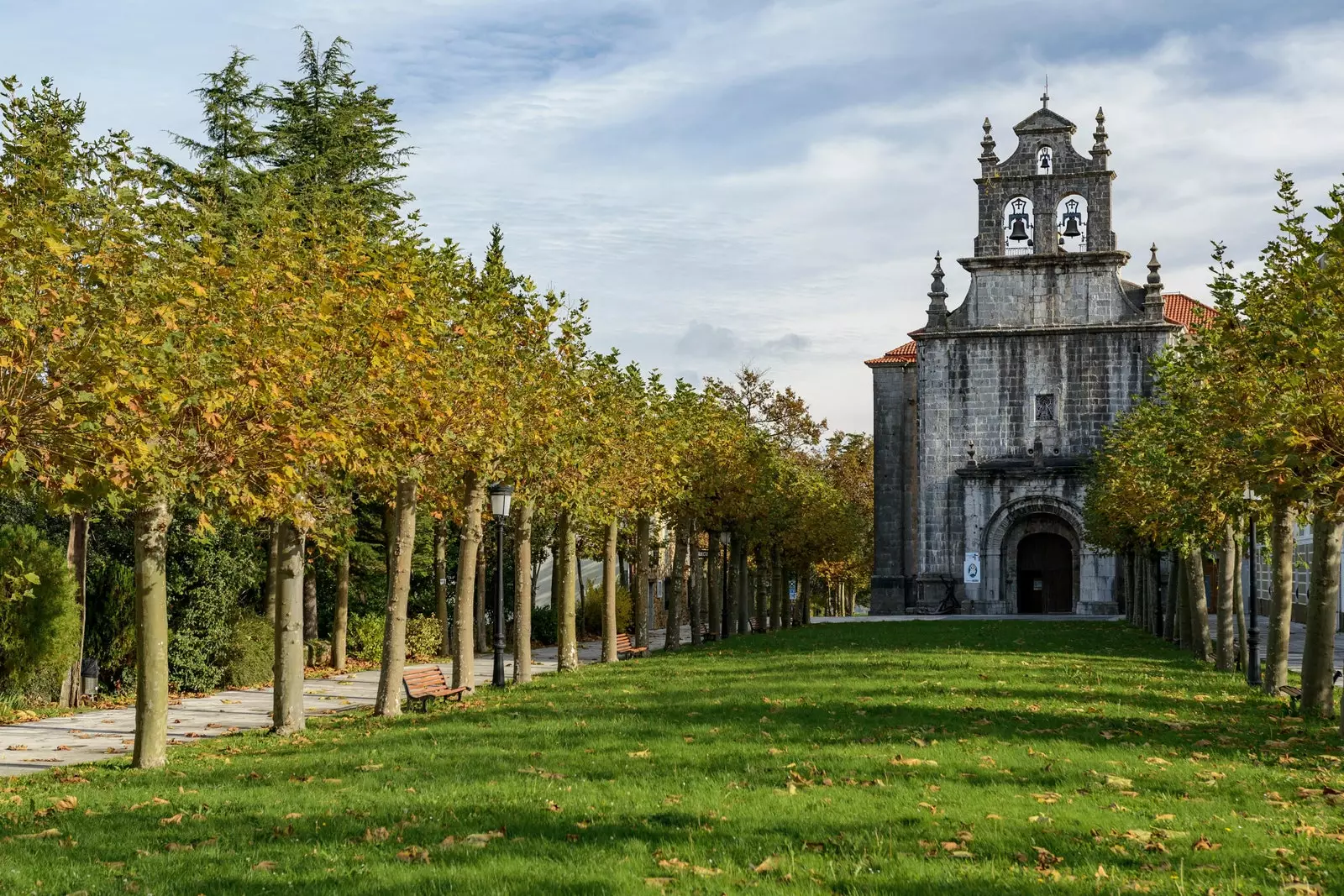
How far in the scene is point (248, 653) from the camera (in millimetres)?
28141

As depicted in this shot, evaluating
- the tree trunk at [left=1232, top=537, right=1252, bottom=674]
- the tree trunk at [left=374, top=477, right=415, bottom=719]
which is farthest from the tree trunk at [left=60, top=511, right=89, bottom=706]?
the tree trunk at [left=1232, top=537, right=1252, bottom=674]

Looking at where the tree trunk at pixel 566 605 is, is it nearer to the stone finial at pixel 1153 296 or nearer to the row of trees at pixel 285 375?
the row of trees at pixel 285 375

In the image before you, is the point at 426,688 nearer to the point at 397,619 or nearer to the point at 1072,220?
the point at 397,619

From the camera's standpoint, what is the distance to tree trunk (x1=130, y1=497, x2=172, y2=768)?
14367 mm

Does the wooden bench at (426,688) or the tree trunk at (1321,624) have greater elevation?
the tree trunk at (1321,624)

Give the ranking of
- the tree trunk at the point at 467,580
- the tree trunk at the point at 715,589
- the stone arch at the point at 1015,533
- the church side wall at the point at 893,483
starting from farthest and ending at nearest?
the church side wall at the point at 893,483 → the stone arch at the point at 1015,533 → the tree trunk at the point at 715,589 → the tree trunk at the point at 467,580

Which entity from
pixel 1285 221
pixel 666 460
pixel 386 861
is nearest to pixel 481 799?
pixel 386 861

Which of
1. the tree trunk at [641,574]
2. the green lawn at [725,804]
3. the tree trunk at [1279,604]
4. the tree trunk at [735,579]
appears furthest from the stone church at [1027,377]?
the green lawn at [725,804]

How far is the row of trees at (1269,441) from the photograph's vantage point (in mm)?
14547

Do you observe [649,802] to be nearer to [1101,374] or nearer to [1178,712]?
[1178,712]

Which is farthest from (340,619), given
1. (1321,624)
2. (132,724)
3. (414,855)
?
(414,855)

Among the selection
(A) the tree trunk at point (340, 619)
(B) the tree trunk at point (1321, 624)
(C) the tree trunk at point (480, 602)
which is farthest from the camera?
(C) the tree trunk at point (480, 602)

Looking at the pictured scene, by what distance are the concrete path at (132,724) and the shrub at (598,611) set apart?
24.8 meters

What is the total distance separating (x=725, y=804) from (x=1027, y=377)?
54.5 m
